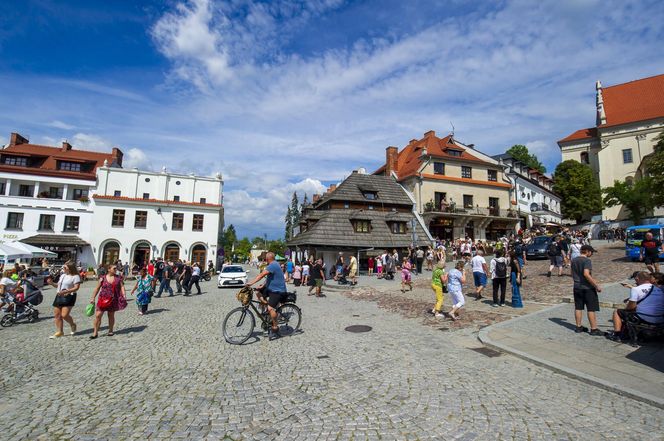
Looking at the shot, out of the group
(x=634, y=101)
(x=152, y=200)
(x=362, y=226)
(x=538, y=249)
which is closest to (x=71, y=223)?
(x=152, y=200)

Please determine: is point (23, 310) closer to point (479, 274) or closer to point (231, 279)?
point (231, 279)

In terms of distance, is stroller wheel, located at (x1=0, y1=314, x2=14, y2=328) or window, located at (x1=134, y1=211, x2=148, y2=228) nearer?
stroller wheel, located at (x1=0, y1=314, x2=14, y2=328)

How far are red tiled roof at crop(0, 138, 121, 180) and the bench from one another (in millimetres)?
45869

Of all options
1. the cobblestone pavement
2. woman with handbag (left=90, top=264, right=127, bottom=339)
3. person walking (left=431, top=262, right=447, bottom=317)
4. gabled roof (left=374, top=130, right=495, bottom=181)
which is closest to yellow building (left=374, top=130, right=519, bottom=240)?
gabled roof (left=374, top=130, right=495, bottom=181)

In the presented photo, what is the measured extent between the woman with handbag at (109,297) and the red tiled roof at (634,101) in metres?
67.5

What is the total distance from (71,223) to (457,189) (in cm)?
4420

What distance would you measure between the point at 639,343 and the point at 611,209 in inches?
2202

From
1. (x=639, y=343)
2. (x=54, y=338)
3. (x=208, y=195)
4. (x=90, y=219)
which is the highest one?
(x=208, y=195)

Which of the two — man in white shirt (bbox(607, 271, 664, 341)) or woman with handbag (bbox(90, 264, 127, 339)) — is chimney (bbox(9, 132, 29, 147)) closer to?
woman with handbag (bbox(90, 264, 127, 339))

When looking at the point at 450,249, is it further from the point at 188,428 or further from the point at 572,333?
the point at 188,428

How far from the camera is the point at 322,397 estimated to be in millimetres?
4727

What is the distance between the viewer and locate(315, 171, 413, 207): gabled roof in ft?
113

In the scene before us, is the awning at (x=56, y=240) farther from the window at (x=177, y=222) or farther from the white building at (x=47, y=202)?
the window at (x=177, y=222)

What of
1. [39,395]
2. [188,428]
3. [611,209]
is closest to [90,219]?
[39,395]
